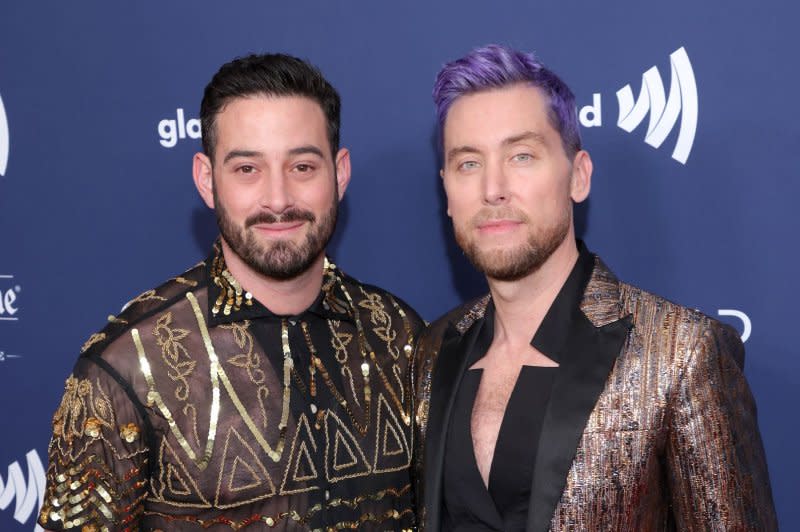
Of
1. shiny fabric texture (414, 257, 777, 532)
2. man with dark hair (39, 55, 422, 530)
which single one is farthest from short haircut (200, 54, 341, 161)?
shiny fabric texture (414, 257, 777, 532)

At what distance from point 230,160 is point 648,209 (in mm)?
1128

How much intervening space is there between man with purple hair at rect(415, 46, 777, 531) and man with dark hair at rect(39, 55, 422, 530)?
0.58 feet

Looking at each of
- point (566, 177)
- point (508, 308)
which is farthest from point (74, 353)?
point (566, 177)

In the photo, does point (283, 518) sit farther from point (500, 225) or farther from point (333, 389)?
point (500, 225)

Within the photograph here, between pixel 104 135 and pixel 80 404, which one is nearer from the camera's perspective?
pixel 80 404

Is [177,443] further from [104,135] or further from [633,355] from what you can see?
[104,135]

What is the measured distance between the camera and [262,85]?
2.14 metres

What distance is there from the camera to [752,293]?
2.42 m

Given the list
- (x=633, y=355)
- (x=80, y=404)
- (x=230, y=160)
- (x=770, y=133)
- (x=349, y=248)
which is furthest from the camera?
(x=349, y=248)

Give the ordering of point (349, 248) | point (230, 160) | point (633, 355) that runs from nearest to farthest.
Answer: point (633, 355)
point (230, 160)
point (349, 248)

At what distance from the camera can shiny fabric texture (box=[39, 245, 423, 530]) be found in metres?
1.97

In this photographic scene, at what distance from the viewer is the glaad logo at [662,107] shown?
240 cm

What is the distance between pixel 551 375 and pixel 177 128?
57.6 inches

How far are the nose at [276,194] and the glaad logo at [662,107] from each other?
0.88 metres
